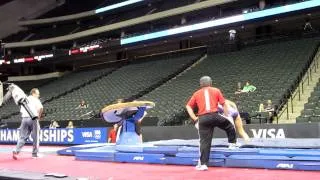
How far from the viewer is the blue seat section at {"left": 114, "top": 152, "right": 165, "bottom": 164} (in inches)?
378

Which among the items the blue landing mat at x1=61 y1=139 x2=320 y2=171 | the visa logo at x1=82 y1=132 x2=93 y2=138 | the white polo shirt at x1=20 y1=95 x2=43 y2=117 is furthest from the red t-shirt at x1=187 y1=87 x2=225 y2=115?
the visa logo at x1=82 y1=132 x2=93 y2=138

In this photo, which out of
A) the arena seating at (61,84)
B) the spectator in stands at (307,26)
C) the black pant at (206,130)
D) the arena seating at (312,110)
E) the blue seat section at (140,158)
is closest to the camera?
the black pant at (206,130)

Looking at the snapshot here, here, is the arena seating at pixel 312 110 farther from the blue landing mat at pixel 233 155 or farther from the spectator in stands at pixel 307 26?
the spectator in stands at pixel 307 26

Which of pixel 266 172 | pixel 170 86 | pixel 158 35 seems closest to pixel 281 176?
pixel 266 172

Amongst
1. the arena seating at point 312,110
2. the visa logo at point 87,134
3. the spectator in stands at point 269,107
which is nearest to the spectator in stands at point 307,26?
the arena seating at point 312,110

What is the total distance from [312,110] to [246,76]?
21.4ft

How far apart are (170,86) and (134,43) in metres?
6.98

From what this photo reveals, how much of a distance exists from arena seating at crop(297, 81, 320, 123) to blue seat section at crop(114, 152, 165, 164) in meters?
7.22

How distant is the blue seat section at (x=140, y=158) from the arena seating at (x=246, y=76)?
749 centimetres

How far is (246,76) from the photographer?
869 inches

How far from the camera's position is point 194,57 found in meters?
29.4

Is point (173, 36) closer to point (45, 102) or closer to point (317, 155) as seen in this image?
point (45, 102)

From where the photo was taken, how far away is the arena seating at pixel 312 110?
15.0m

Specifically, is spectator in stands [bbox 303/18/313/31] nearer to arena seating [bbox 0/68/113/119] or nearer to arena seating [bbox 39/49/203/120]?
arena seating [bbox 39/49/203/120]
